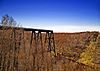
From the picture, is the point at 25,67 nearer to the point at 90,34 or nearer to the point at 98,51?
the point at 98,51

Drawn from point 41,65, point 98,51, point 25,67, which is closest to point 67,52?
point 98,51

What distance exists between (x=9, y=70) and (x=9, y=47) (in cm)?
230

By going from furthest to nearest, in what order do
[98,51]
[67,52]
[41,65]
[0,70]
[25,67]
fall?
[67,52]
[98,51]
[41,65]
[25,67]
[0,70]

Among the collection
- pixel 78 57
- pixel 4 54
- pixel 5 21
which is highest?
pixel 5 21

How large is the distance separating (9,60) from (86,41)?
2223 cm

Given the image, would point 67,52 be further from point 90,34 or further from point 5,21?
point 5,21

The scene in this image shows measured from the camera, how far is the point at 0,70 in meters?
19.4

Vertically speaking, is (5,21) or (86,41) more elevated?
(5,21)

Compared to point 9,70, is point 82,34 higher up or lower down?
higher up

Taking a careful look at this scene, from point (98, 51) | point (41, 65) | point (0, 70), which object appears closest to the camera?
point (0, 70)

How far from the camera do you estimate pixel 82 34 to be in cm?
4216

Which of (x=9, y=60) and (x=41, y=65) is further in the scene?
(x=41, y=65)

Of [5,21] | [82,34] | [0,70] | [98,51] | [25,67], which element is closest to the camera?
[5,21]

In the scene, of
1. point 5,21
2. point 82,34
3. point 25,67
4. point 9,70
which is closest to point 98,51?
point 82,34
